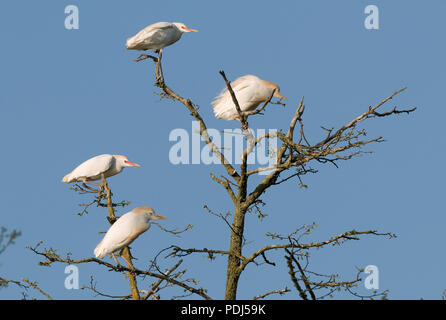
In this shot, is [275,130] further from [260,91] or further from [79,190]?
[79,190]

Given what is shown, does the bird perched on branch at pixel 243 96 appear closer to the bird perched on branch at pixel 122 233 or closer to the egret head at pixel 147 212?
the egret head at pixel 147 212

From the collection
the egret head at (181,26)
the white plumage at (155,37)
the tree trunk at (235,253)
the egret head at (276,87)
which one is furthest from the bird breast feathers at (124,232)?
the egret head at (181,26)

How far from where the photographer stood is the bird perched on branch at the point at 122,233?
1244 centimetres

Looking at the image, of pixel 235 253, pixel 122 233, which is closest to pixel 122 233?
pixel 122 233

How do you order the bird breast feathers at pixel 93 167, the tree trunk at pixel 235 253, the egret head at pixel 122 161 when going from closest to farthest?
1. the tree trunk at pixel 235 253
2. the bird breast feathers at pixel 93 167
3. the egret head at pixel 122 161

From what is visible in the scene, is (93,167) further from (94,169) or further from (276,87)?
(276,87)

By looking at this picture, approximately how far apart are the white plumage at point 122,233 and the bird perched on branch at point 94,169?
3031 millimetres

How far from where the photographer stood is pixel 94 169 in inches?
614

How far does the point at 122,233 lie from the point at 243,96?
3.70 meters

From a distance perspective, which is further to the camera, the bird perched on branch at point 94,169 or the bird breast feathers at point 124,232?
the bird perched on branch at point 94,169

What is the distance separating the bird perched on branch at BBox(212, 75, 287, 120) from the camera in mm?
14451
